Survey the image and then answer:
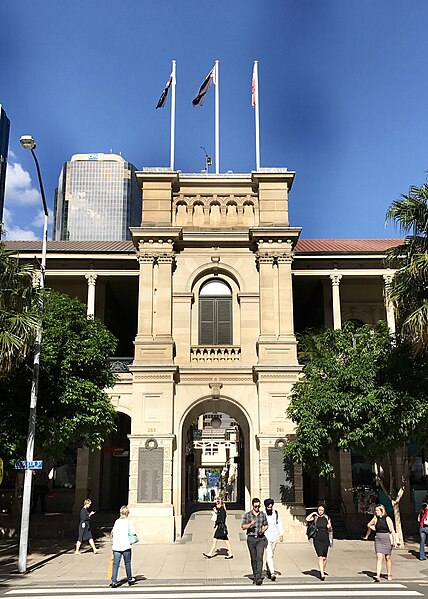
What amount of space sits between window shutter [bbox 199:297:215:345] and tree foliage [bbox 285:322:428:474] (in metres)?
5.13

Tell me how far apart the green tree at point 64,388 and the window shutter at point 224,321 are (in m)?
5.42

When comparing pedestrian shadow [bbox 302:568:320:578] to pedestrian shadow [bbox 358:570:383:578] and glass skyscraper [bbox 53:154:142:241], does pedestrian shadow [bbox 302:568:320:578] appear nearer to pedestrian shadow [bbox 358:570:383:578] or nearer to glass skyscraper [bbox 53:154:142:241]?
pedestrian shadow [bbox 358:570:383:578]

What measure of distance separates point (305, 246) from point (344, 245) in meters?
2.23

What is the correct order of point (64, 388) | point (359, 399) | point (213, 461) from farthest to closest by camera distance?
1. point (213, 461)
2. point (64, 388)
3. point (359, 399)

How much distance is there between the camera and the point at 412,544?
21625 mm

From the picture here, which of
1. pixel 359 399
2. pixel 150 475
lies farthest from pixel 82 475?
pixel 359 399

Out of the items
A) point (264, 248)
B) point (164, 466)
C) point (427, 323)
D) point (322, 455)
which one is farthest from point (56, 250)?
point (427, 323)

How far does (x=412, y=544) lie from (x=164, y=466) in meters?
9.41

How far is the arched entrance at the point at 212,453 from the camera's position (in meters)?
26.1

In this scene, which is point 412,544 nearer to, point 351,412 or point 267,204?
point 351,412

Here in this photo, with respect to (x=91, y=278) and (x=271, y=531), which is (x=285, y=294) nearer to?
(x=91, y=278)

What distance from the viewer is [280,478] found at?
23.7 meters

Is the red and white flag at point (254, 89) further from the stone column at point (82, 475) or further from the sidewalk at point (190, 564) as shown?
the sidewalk at point (190, 564)

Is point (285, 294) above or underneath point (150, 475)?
above
